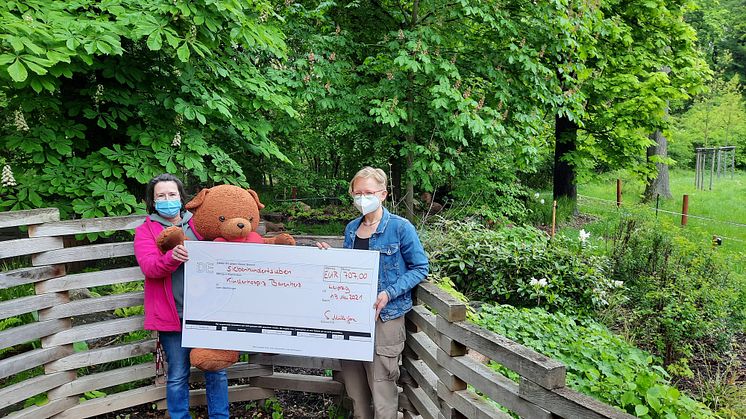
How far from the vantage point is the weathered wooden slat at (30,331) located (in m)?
3.07

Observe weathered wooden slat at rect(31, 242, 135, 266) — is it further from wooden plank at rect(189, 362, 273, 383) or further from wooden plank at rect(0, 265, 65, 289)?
wooden plank at rect(189, 362, 273, 383)

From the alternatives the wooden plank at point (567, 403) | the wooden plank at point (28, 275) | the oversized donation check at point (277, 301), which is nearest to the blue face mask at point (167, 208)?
the oversized donation check at point (277, 301)

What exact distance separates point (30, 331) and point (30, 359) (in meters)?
0.19

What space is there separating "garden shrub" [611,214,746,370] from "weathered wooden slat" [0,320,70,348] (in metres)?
5.26

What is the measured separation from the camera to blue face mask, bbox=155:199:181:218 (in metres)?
3.14

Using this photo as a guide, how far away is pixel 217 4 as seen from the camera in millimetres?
3768

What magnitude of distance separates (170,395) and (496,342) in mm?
2296

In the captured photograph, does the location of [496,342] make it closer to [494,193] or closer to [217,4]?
[217,4]

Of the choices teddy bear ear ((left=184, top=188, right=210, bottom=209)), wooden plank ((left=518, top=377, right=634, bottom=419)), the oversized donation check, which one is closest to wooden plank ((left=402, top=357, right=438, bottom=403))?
the oversized donation check

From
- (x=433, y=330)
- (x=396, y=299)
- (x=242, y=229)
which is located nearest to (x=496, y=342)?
(x=433, y=330)

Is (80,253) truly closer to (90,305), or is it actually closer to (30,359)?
(90,305)

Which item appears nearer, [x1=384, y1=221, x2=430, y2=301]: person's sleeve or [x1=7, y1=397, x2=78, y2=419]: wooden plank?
[x1=384, y1=221, x2=430, y2=301]: person's sleeve

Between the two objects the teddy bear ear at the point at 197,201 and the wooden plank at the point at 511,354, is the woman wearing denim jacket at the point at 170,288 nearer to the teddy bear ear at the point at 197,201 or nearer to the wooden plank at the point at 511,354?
the teddy bear ear at the point at 197,201

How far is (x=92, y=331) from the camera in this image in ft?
11.3
